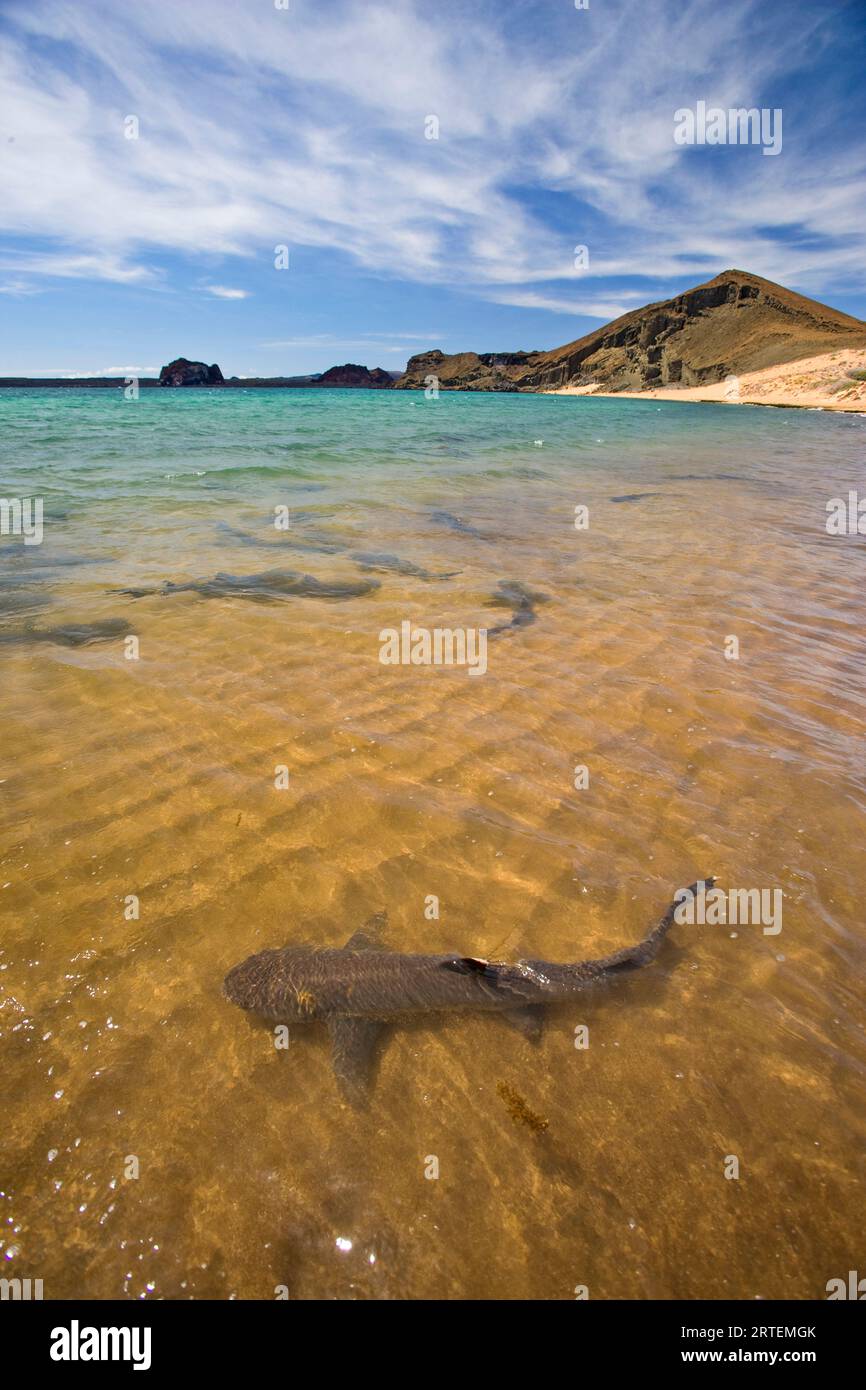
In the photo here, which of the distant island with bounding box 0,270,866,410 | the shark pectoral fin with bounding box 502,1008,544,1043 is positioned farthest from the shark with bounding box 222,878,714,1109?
the distant island with bounding box 0,270,866,410

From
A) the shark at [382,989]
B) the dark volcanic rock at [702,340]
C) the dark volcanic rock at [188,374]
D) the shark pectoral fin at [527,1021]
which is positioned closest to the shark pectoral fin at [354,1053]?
the shark at [382,989]

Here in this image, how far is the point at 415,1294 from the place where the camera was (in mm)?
1955

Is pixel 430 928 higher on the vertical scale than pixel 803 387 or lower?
lower

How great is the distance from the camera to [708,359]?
107 metres

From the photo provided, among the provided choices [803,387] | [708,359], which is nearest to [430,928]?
[803,387]

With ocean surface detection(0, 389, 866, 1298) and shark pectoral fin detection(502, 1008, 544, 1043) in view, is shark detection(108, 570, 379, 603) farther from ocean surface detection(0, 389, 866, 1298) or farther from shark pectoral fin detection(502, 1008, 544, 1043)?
shark pectoral fin detection(502, 1008, 544, 1043)

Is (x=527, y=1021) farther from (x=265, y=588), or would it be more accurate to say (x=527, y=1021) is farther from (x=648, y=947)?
(x=265, y=588)

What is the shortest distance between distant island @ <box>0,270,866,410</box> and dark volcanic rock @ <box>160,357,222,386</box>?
24 cm

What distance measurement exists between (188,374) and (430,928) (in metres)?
168

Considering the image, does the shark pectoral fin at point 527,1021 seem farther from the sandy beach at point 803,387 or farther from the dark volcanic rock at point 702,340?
the dark volcanic rock at point 702,340

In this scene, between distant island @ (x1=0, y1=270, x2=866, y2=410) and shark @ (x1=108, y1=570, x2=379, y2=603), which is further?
distant island @ (x1=0, y1=270, x2=866, y2=410)

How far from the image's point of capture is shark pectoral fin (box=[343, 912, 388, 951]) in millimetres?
3031
